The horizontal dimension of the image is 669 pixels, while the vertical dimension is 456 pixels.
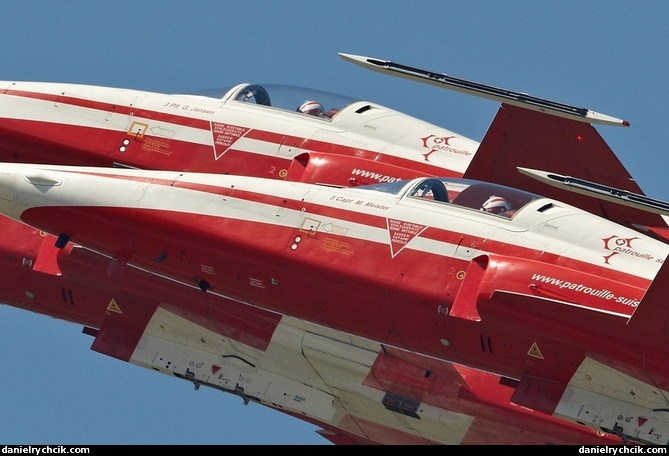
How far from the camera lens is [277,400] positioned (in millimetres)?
27234

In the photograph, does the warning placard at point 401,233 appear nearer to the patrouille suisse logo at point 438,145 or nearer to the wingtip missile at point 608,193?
the wingtip missile at point 608,193

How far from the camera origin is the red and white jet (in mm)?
22656

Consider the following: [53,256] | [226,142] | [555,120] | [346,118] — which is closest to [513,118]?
[555,120]

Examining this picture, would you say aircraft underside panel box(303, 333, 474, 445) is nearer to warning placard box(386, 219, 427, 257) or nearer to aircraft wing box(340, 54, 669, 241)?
warning placard box(386, 219, 427, 257)

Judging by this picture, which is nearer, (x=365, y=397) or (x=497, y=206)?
(x=497, y=206)

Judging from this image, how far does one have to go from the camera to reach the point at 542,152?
2989 cm

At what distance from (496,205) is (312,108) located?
7116 millimetres

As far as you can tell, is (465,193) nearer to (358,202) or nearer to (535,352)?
(358,202)

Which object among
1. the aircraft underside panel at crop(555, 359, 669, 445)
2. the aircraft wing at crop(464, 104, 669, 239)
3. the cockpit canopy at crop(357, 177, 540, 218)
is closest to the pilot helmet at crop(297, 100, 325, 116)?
the aircraft wing at crop(464, 104, 669, 239)

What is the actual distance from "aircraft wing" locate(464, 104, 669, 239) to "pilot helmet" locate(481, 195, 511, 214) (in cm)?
496

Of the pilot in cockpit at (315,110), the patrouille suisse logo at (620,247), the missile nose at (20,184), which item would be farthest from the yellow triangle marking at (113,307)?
the patrouille suisse logo at (620,247)

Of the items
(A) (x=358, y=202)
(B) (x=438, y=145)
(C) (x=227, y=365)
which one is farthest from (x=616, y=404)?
(B) (x=438, y=145)

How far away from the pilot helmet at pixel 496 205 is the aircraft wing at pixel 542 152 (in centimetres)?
496

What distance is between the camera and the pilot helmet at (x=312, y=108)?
30.2m
